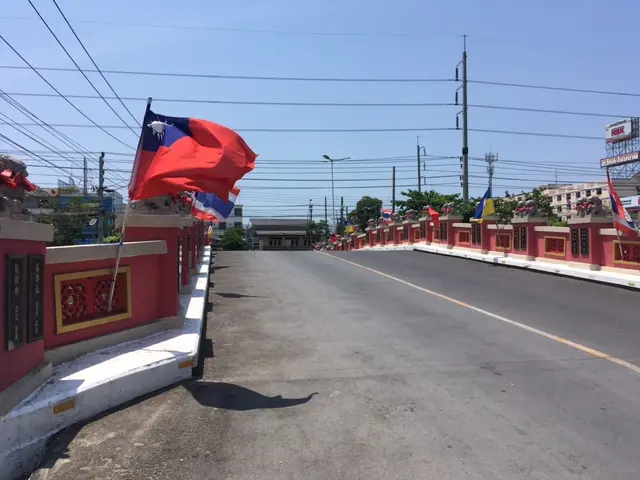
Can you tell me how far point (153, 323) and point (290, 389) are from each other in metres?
2.63

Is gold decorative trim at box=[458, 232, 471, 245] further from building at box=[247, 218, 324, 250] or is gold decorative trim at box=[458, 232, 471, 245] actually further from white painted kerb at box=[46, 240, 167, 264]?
building at box=[247, 218, 324, 250]

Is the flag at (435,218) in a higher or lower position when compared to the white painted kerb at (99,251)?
higher

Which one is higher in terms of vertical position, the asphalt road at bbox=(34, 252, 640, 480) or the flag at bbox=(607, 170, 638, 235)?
the flag at bbox=(607, 170, 638, 235)

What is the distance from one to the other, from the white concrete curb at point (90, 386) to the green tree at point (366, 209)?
83.1m

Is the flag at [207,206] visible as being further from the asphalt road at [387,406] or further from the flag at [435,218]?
the flag at [435,218]

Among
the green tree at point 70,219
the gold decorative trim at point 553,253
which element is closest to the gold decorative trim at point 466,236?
the gold decorative trim at point 553,253

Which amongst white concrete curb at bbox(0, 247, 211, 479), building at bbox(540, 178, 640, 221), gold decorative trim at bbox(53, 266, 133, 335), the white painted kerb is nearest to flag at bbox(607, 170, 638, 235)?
white concrete curb at bbox(0, 247, 211, 479)

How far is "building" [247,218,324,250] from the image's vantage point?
10775 centimetres

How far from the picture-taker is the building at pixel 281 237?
354 ft

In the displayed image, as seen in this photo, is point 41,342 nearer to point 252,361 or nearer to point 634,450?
point 252,361

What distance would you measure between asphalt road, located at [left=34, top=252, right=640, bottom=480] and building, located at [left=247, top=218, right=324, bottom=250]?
96931 mm

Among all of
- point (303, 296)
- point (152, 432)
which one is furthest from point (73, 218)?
point (152, 432)

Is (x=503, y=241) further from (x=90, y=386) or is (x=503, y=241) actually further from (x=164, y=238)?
(x=90, y=386)

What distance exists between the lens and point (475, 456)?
14.4 feet
